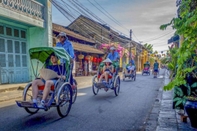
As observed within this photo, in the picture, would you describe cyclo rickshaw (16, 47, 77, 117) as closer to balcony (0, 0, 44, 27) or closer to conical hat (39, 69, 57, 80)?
conical hat (39, 69, 57, 80)

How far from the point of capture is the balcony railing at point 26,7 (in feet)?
28.6

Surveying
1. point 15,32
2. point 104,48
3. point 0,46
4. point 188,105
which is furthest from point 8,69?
point 104,48

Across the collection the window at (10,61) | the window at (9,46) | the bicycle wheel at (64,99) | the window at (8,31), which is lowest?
the bicycle wheel at (64,99)

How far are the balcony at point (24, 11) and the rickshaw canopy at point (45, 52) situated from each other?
4.94 m

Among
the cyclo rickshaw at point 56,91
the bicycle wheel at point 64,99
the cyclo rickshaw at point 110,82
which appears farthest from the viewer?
the cyclo rickshaw at point 110,82

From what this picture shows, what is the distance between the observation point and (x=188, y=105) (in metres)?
3.12

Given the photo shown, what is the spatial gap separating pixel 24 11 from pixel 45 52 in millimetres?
6263

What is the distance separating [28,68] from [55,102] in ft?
27.6

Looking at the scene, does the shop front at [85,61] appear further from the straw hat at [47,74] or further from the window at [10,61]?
the straw hat at [47,74]

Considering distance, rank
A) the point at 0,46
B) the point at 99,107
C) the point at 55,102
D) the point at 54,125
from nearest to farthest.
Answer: the point at 54,125
the point at 55,102
the point at 99,107
the point at 0,46

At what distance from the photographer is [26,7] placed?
989 cm

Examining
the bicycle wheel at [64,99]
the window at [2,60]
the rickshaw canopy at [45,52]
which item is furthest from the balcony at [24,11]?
the bicycle wheel at [64,99]

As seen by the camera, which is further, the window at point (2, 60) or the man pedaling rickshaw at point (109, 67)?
the window at point (2, 60)

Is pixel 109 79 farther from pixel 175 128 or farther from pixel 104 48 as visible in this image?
pixel 104 48
